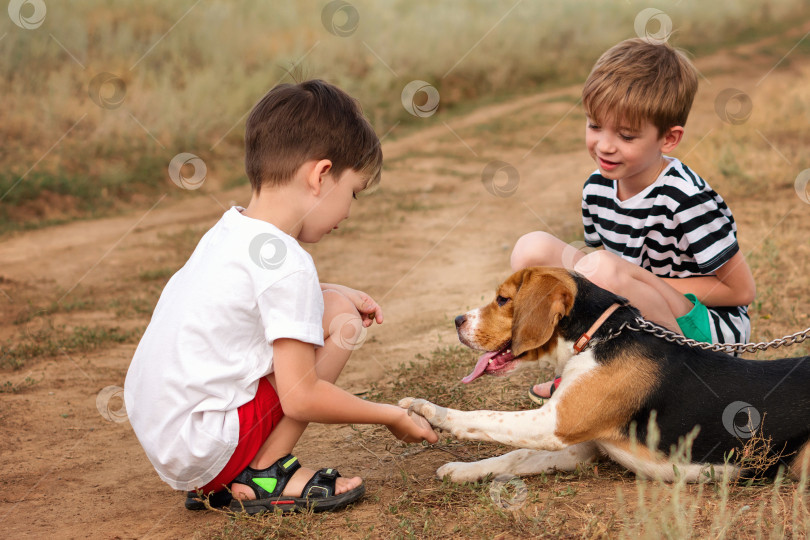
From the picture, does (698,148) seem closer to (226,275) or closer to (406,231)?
(406,231)

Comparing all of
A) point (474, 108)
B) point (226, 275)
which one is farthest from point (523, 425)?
point (474, 108)

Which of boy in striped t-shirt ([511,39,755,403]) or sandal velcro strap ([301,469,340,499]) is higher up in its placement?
boy in striped t-shirt ([511,39,755,403])

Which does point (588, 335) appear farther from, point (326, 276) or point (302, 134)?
point (326, 276)

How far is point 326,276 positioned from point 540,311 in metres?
4.68

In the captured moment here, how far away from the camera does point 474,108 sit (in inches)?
631

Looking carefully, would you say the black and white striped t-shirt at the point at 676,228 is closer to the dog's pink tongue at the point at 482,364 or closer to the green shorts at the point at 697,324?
the green shorts at the point at 697,324

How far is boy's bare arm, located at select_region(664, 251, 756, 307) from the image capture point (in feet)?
13.7

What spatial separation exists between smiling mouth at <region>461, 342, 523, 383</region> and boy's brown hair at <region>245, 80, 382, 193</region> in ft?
3.57

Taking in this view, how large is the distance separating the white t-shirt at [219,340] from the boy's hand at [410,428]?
1.90ft

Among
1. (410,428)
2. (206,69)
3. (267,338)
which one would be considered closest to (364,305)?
(410,428)

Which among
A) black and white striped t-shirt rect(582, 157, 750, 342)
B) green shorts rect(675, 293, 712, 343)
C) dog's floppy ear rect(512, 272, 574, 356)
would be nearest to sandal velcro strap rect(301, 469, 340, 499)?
dog's floppy ear rect(512, 272, 574, 356)

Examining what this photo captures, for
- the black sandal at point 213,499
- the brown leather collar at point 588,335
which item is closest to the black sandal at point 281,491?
the black sandal at point 213,499

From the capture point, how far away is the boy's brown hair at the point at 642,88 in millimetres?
4098

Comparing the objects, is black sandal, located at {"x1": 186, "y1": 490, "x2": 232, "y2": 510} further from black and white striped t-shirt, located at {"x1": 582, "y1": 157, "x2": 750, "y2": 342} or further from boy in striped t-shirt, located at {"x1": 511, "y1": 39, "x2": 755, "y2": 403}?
black and white striped t-shirt, located at {"x1": 582, "y1": 157, "x2": 750, "y2": 342}
